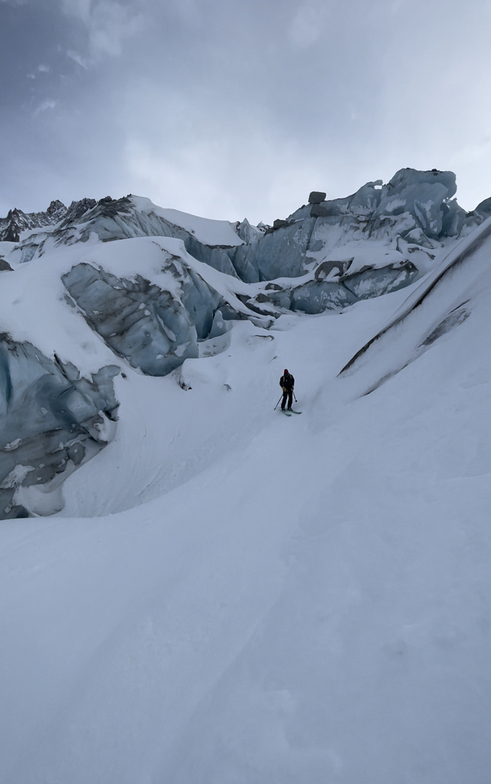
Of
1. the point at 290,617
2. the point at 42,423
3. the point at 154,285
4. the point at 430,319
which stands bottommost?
the point at 290,617

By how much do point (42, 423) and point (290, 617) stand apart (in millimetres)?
13217

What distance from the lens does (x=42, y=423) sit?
41.5 feet

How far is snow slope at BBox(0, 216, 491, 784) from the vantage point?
66.7 inches

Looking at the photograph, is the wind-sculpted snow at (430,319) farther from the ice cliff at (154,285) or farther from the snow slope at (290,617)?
the ice cliff at (154,285)

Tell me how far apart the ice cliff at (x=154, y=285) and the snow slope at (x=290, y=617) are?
22.2 feet

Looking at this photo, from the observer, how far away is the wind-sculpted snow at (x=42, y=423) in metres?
11.3

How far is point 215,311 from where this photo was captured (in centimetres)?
2292

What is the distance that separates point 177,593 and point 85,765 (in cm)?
150

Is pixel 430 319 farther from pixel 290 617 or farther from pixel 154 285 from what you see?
pixel 154 285

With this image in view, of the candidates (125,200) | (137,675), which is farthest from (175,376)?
(125,200)

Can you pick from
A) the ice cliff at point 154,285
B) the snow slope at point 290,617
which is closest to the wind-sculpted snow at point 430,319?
the snow slope at point 290,617

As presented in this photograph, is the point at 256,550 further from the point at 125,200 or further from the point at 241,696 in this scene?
the point at 125,200

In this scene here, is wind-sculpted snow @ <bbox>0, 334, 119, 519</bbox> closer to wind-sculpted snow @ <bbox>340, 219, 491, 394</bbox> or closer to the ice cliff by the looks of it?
the ice cliff

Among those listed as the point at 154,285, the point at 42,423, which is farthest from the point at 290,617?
the point at 154,285
